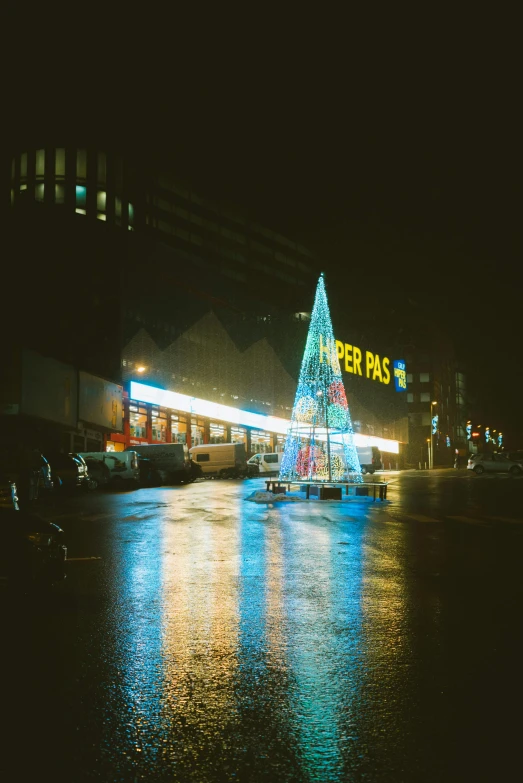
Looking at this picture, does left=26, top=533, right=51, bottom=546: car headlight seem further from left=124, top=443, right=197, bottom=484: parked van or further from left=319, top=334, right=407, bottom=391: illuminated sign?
left=319, top=334, right=407, bottom=391: illuminated sign

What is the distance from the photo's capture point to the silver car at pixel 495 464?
58.4 m


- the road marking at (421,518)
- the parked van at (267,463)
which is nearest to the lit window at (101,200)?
the parked van at (267,463)

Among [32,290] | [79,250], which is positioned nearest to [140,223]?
[79,250]

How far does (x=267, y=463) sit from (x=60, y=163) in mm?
37485

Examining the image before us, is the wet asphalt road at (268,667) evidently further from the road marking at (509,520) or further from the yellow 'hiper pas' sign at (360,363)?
the yellow 'hiper pas' sign at (360,363)

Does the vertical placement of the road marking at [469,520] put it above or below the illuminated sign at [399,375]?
below

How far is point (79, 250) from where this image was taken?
199 ft

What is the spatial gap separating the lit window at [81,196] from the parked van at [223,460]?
1258 inches

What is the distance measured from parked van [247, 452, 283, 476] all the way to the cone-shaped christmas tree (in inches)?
722

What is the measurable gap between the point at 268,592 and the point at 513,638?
316cm

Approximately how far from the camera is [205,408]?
68.8 m

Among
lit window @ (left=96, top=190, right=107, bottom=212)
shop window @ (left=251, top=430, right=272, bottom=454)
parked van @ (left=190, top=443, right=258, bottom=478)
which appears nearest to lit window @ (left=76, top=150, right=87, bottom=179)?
lit window @ (left=96, top=190, right=107, bottom=212)

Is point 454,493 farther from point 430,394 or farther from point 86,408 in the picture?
point 430,394

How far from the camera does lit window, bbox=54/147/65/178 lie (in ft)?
238
